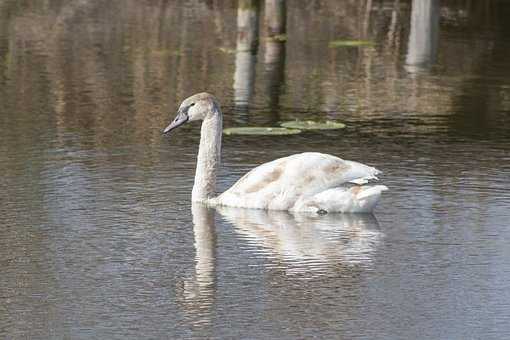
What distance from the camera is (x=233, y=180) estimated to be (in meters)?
13.6

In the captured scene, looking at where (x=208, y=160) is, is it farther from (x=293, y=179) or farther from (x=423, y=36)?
(x=423, y=36)

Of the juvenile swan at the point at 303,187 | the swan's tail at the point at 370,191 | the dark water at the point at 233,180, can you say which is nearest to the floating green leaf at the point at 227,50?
the dark water at the point at 233,180

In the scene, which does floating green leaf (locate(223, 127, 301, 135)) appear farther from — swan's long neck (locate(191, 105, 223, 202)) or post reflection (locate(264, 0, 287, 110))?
post reflection (locate(264, 0, 287, 110))

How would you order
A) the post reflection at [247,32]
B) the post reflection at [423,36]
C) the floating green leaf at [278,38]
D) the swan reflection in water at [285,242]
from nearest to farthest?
1. the swan reflection in water at [285,242]
2. the post reflection at [247,32]
3. the post reflection at [423,36]
4. the floating green leaf at [278,38]

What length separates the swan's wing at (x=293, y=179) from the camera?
12133 mm

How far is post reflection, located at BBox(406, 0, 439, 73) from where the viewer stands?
22989 mm

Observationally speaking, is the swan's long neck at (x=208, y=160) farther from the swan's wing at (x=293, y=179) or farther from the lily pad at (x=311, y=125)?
the lily pad at (x=311, y=125)

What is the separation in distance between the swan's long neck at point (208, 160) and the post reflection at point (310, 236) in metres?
0.23

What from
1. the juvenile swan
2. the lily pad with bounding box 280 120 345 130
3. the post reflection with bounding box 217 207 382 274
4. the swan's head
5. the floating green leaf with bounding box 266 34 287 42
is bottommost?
the floating green leaf with bounding box 266 34 287 42

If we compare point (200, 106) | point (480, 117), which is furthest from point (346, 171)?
point (480, 117)

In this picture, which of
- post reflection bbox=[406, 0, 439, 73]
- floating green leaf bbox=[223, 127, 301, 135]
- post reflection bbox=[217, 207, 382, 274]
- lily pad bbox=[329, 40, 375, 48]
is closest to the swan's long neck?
post reflection bbox=[217, 207, 382, 274]

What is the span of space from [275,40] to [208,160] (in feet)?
39.7

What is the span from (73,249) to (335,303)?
2.20m

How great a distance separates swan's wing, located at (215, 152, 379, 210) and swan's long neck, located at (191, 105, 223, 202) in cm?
30
